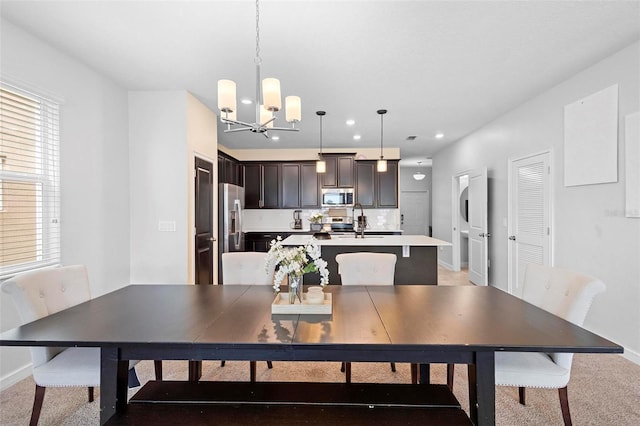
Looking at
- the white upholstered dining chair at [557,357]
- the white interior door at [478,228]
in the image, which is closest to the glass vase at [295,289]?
the white upholstered dining chair at [557,357]

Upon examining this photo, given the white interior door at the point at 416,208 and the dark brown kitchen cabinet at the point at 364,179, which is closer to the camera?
the dark brown kitchen cabinet at the point at 364,179

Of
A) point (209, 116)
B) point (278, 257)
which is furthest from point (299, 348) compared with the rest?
point (209, 116)

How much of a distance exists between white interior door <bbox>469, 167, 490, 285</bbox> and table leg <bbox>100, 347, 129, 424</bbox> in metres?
4.87

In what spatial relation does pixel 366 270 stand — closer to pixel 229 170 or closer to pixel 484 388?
pixel 484 388

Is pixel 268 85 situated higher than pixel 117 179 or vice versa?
pixel 268 85

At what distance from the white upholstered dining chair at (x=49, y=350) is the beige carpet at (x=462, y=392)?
39 cm

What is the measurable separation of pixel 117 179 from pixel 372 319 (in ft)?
10.4

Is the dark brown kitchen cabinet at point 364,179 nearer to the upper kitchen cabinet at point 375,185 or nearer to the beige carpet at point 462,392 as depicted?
the upper kitchen cabinet at point 375,185

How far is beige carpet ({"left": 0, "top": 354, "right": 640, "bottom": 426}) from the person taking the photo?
191 cm

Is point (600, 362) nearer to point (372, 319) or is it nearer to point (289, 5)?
point (372, 319)

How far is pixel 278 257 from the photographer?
170 cm

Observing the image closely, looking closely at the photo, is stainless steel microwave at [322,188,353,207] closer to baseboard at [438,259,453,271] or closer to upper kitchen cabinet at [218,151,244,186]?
upper kitchen cabinet at [218,151,244,186]

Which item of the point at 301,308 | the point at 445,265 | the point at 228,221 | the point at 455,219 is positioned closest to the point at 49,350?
the point at 301,308

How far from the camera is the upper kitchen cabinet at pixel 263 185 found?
6.60 m
